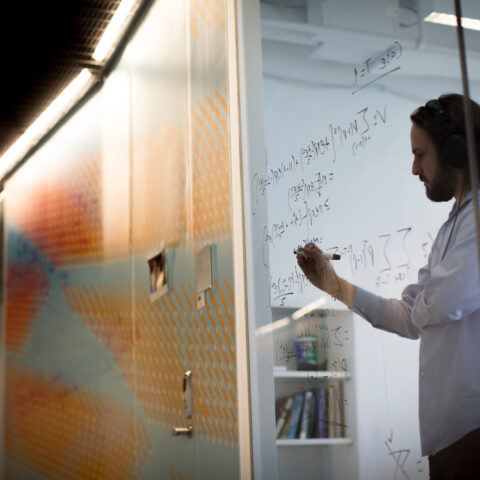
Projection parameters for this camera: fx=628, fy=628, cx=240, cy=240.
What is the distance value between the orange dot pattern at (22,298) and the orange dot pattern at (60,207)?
0.30 meters

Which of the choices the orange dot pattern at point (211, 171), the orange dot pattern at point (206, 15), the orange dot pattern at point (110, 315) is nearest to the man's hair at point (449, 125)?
the orange dot pattern at point (211, 171)

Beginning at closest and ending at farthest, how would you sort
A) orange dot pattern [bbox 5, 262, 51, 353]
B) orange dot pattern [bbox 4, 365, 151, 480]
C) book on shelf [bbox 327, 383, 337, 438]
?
Answer: book on shelf [bbox 327, 383, 337, 438] < orange dot pattern [bbox 4, 365, 151, 480] < orange dot pattern [bbox 5, 262, 51, 353]

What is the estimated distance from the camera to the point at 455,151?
1357 mm

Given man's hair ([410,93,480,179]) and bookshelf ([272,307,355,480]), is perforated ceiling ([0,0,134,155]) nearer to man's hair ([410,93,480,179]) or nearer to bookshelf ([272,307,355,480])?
bookshelf ([272,307,355,480])

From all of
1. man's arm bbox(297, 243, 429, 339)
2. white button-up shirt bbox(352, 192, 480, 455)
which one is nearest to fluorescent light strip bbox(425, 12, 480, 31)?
white button-up shirt bbox(352, 192, 480, 455)

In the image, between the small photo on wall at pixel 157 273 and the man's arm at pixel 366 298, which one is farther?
the small photo on wall at pixel 157 273

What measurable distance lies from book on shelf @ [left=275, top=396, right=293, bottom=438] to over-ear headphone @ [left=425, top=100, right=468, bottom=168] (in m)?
0.99

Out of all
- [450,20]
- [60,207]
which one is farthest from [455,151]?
[60,207]

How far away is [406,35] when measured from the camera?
1.49 metres

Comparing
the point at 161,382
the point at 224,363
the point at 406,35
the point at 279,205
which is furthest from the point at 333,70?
the point at 161,382

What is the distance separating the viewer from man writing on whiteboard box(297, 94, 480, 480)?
4.25ft

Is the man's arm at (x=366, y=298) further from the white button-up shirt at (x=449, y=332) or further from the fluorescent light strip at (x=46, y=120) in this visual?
the fluorescent light strip at (x=46, y=120)

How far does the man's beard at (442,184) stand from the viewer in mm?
1357

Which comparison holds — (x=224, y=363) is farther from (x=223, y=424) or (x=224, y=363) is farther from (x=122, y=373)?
(x=122, y=373)
